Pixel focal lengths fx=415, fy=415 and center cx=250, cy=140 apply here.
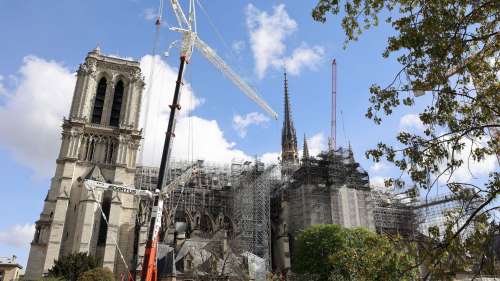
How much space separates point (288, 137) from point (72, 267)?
8174 centimetres

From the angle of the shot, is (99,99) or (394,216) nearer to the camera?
(99,99)

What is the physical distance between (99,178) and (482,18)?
4898 cm

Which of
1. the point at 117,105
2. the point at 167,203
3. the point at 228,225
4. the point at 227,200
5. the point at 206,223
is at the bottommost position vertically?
the point at 228,225

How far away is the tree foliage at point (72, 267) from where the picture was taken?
3853 centimetres

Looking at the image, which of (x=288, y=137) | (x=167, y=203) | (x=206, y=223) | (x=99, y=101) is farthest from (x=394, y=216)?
(x=99, y=101)

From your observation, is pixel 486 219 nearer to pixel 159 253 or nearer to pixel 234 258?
pixel 234 258

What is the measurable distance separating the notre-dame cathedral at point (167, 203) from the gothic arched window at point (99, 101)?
136mm

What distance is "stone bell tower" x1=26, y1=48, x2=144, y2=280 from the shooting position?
4766 centimetres

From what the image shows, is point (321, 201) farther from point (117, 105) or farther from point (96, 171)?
point (117, 105)

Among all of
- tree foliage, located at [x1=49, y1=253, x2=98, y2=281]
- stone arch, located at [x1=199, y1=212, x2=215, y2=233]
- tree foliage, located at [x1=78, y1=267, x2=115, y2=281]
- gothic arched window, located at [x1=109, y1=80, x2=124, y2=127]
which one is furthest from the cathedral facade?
gothic arched window, located at [x1=109, y1=80, x2=124, y2=127]

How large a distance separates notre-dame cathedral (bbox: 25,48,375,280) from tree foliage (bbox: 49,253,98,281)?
543 centimetres

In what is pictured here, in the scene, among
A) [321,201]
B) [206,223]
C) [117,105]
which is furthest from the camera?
[206,223]

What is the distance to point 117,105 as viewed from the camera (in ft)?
196

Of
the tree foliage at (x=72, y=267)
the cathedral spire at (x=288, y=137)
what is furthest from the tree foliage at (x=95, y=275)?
the cathedral spire at (x=288, y=137)
